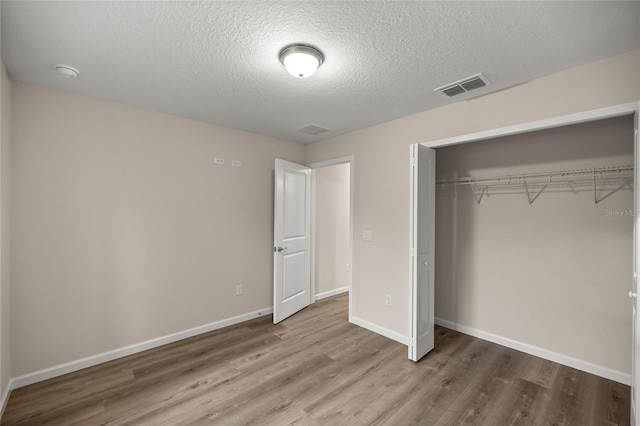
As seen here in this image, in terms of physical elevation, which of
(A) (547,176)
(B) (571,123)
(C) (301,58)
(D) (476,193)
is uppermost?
(C) (301,58)

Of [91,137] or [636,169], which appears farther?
[91,137]

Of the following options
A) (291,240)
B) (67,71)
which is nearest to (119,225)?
(67,71)

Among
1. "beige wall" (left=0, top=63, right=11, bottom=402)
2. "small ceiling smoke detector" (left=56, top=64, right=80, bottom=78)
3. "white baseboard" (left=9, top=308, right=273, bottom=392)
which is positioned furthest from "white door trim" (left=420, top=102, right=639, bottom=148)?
"beige wall" (left=0, top=63, right=11, bottom=402)

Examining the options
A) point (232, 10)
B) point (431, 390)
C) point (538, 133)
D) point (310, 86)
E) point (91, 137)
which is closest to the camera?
point (232, 10)

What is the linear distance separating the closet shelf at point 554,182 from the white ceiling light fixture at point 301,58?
7.83ft

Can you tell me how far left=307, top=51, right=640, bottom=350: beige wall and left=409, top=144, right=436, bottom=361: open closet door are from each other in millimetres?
281

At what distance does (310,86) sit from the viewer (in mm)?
2545

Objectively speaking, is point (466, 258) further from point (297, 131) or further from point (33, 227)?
point (33, 227)

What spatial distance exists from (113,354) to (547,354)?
4264mm

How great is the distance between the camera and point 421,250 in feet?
9.45

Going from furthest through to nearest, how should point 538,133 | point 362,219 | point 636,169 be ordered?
1. point 362,219
2. point 538,133
3. point 636,169

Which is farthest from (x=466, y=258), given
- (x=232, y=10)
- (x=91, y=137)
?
(x=91, y=137)

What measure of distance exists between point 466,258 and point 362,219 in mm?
1329

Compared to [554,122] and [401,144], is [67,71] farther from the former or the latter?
[554,122]
